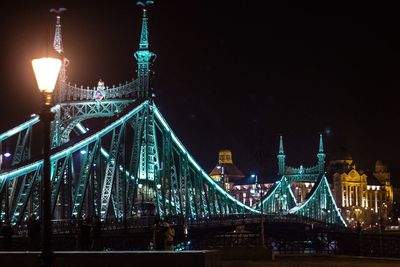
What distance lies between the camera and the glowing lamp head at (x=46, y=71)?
15633 mm

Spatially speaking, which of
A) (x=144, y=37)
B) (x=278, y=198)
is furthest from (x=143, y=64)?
(x=278, y=198)

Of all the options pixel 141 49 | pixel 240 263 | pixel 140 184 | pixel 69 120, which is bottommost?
pixel 240 263

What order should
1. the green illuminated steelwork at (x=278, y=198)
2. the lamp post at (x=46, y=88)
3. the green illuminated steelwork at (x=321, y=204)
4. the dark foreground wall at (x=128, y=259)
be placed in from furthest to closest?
the green illuminated steelwork at (x=321, y=204) → the green illuminated steelwork at (x=278, y=198) → the dark foreground wall at (x=128, y=259) → the lamp post at (x=46, y=88)

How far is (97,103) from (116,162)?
21.9 feet

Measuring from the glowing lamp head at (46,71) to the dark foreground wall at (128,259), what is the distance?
7.22 metres

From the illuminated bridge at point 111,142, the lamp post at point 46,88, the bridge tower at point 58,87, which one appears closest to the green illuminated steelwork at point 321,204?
the illuminated bridge at point 111,142

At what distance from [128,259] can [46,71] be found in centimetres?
761

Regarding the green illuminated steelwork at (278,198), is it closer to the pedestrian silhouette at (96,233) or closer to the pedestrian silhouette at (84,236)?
the pedestrian silhouette at (96,233)

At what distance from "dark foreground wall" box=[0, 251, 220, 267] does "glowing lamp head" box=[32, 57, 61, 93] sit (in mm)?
7224

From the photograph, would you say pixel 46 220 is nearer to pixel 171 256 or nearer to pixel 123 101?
pixel 171 256

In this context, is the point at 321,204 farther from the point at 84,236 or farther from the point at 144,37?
the point at 84,236

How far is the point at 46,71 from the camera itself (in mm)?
15680

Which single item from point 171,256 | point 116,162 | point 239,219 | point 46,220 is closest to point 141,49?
point 116,162

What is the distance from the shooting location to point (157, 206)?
65.6 metres
